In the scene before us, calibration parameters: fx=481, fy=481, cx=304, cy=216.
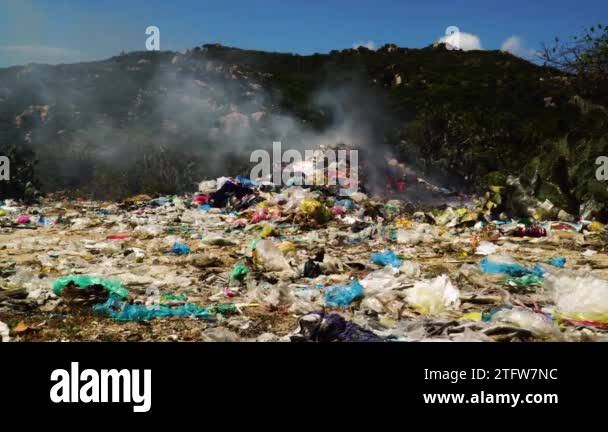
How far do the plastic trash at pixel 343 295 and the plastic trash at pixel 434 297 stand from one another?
1.13ft

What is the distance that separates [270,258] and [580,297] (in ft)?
7.82

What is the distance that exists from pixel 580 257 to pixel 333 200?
4.91m

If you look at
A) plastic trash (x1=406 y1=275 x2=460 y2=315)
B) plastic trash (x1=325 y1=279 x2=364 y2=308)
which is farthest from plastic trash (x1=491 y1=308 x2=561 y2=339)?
plastic trash (x1=325 y1=279 x2=364 y2=308)

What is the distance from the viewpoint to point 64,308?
311cm

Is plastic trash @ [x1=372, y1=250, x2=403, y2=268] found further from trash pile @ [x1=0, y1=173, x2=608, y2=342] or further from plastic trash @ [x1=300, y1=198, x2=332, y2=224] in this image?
plastic trash @ [x1=300, y1=198, x2=332, y2=224]

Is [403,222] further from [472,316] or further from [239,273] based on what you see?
[472,316]

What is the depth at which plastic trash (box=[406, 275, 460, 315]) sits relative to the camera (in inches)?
121

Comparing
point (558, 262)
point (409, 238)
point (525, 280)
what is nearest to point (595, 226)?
point (558, 262)

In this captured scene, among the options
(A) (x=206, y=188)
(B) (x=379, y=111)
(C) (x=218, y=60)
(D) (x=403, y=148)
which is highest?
(C) (x=218, y=60)

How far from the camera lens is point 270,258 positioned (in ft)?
13.9

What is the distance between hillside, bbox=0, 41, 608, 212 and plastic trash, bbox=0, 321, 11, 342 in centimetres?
670
